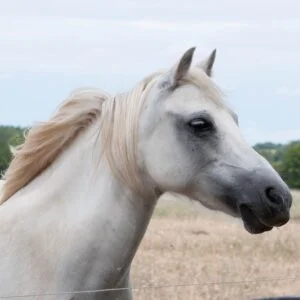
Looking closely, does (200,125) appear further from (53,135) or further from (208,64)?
(53,135)

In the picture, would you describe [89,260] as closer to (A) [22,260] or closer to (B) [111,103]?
(A) [22,260]

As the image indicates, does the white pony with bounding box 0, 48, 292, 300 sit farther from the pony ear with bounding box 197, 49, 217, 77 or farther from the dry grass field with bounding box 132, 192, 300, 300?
the dry grass field with bounding box 132, 192, 300, 300

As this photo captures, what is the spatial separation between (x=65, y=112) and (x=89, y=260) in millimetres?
703

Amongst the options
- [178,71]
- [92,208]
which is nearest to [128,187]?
[92,208]

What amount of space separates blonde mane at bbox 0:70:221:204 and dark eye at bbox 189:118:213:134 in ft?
0.42

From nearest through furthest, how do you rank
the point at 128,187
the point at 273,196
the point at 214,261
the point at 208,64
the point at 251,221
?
the point at 273,196 → the point at 251,221 → the point at 128,187 → the point at 208,64 → the point at 214,261

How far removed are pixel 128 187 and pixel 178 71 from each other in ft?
1.76

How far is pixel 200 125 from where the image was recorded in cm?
425

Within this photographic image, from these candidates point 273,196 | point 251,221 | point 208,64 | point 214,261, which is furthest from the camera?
point 214,261

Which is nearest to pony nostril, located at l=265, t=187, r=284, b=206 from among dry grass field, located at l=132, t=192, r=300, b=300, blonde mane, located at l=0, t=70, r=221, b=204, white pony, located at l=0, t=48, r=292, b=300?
white pony, located at l=0, t=48, r=292, b=300

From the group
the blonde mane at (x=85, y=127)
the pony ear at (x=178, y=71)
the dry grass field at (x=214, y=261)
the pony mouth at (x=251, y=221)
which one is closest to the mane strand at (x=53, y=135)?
the blonde mane at (x=85, y=127)

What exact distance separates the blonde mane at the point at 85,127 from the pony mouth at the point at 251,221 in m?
0.47

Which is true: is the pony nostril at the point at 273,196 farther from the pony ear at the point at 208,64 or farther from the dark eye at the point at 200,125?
the pony ear at the point at 208,64

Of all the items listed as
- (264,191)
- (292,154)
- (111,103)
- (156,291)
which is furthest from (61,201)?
(292,154)
